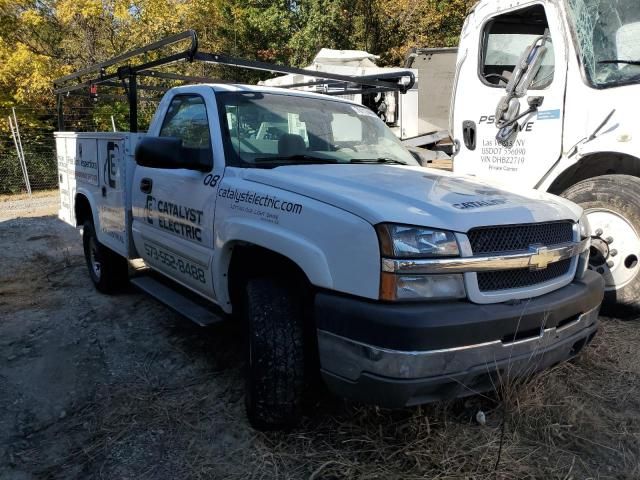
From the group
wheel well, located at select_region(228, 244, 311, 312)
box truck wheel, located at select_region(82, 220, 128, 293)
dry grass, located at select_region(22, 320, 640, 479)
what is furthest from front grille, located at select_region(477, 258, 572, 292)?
box truck wheel, located at select_region(82, 220, 128, 293)

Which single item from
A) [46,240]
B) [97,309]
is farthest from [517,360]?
[46,240]

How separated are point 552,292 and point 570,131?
6.68 ft

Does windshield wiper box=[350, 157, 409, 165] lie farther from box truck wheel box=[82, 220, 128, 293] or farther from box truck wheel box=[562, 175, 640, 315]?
box truck wheel box=[82, 220, 128, 293]

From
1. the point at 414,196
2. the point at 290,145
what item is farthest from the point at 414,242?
the point at 290,145

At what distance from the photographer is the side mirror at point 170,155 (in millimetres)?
3133

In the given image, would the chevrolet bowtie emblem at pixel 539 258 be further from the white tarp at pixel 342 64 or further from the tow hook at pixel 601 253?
the white tarp at pixel 342 64

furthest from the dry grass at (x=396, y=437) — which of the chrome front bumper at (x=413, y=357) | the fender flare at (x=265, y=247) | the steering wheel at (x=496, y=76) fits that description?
the steering wheel at (x=496, y=76)

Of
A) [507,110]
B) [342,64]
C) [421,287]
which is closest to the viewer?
[421,287]

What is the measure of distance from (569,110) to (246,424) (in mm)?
3366

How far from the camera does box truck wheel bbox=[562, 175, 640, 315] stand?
3791mm

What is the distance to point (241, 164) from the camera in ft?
10.4

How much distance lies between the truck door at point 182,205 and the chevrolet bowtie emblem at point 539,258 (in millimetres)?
1810

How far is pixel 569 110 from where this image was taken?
4105mm

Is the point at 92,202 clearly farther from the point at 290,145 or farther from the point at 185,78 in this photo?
the point at 290,145
